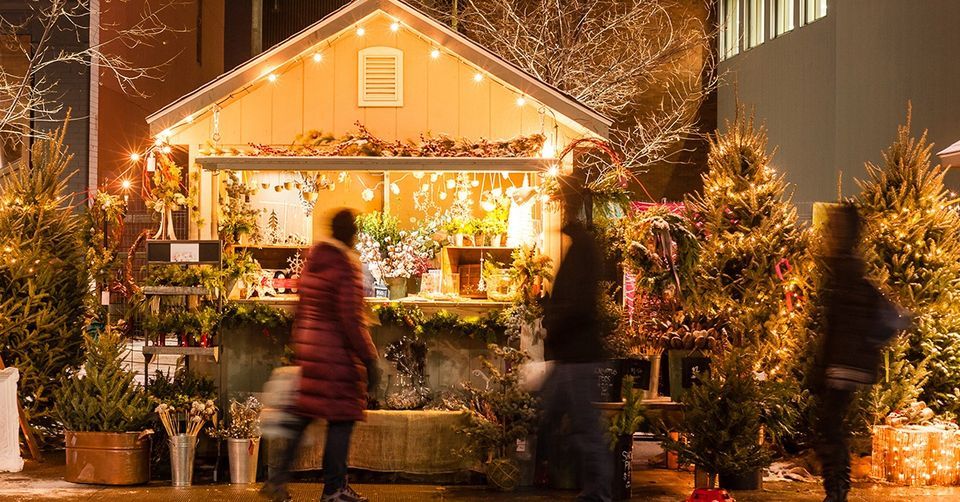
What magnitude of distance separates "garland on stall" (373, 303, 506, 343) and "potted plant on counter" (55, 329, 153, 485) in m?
2.33

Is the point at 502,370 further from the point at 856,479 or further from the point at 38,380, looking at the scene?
the point at 38,380

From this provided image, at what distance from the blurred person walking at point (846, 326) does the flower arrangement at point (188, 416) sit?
5.22m

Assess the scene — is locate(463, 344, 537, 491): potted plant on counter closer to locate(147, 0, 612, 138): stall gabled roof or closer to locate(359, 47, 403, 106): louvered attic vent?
locate(147, 0, 612, 138): stall gabled roof

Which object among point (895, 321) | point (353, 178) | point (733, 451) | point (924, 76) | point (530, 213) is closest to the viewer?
point (895, 321)

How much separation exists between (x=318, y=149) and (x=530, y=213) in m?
2.21

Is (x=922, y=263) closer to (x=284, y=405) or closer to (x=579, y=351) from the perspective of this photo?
(x=579, y=351)

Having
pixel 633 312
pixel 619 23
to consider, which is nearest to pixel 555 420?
pixel 633 312

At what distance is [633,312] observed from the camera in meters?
11.0

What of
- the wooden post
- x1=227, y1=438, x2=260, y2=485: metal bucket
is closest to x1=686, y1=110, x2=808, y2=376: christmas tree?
x1=227, y1=438, x2=260, y2=485: metal bucket

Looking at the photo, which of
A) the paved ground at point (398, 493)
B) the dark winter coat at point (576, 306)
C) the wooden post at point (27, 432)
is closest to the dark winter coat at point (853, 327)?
→ the dark winter coat at point (576, 306)

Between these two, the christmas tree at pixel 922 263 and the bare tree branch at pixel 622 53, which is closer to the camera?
the christmas tree at pixel 922 263

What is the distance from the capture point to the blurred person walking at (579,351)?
23.3ft

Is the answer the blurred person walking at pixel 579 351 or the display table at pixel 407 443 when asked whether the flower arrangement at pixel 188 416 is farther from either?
the blurred person walking at pixel 579 351

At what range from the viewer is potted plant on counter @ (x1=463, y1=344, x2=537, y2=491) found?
9594 mm
